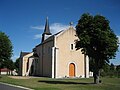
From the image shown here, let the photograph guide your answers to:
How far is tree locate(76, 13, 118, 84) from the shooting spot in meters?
28.2

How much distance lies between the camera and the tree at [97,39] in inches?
1109

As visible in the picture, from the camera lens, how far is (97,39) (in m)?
28.6

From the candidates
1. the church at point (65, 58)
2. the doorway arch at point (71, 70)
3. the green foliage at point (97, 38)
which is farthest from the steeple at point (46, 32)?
the green foliage at point (97, 38)

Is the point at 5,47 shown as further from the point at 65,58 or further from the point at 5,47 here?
the point at 65,58

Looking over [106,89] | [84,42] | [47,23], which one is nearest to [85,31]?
[84,42]

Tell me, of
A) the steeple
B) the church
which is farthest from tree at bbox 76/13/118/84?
the steeple

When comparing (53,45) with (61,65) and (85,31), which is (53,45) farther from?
(85,31)

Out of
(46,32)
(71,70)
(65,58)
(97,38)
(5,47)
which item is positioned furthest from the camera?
(46,32)

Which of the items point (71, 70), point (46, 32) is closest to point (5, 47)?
point (71, 70)

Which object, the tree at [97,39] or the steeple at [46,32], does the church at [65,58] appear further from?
the tree at [97,39]

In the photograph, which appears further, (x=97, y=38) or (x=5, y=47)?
(x=5, y=47)

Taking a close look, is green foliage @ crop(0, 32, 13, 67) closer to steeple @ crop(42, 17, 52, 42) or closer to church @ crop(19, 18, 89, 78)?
church @ crop(19, 18, 89, 78)

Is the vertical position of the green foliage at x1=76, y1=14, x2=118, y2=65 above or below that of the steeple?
below

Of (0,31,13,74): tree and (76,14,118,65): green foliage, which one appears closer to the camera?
(76,14,118,65): green foliage
